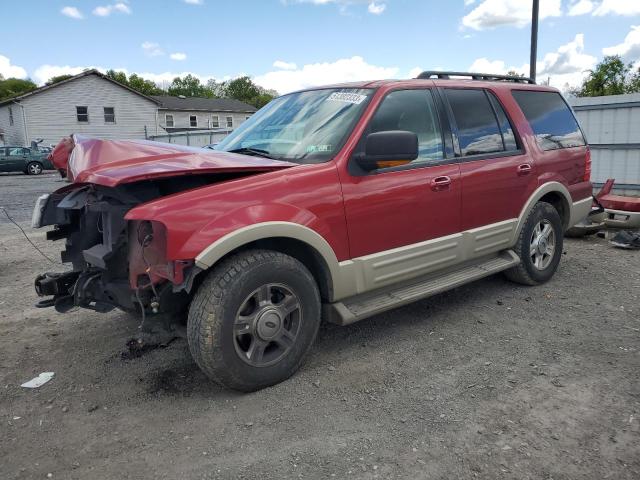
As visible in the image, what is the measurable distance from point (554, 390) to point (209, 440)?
82.5 inches

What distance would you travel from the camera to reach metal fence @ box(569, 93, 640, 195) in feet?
29.8

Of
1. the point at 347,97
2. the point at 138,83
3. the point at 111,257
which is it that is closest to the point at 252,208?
the point at 111,257

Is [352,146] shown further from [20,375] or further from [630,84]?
[630,84]

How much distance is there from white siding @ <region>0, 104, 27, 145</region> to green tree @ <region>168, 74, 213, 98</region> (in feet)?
168

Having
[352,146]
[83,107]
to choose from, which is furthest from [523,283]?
[83,107]

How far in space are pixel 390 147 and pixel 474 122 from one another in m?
1.45

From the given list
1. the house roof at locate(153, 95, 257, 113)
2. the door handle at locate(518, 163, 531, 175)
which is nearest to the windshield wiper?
the door handle at locate(518, 163, 531, 175)

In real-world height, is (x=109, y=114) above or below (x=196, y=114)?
below

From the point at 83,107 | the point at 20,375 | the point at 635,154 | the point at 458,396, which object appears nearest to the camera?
the point at 458,396

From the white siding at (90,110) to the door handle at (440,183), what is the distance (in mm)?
34152

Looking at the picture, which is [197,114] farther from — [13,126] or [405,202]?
[405,202]

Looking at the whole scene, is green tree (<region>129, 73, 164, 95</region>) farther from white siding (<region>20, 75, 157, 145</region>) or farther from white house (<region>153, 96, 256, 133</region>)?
white siding (<region>20, 75, 157, 145</region>)

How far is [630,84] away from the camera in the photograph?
25156mm

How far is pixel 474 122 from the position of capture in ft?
15.0
